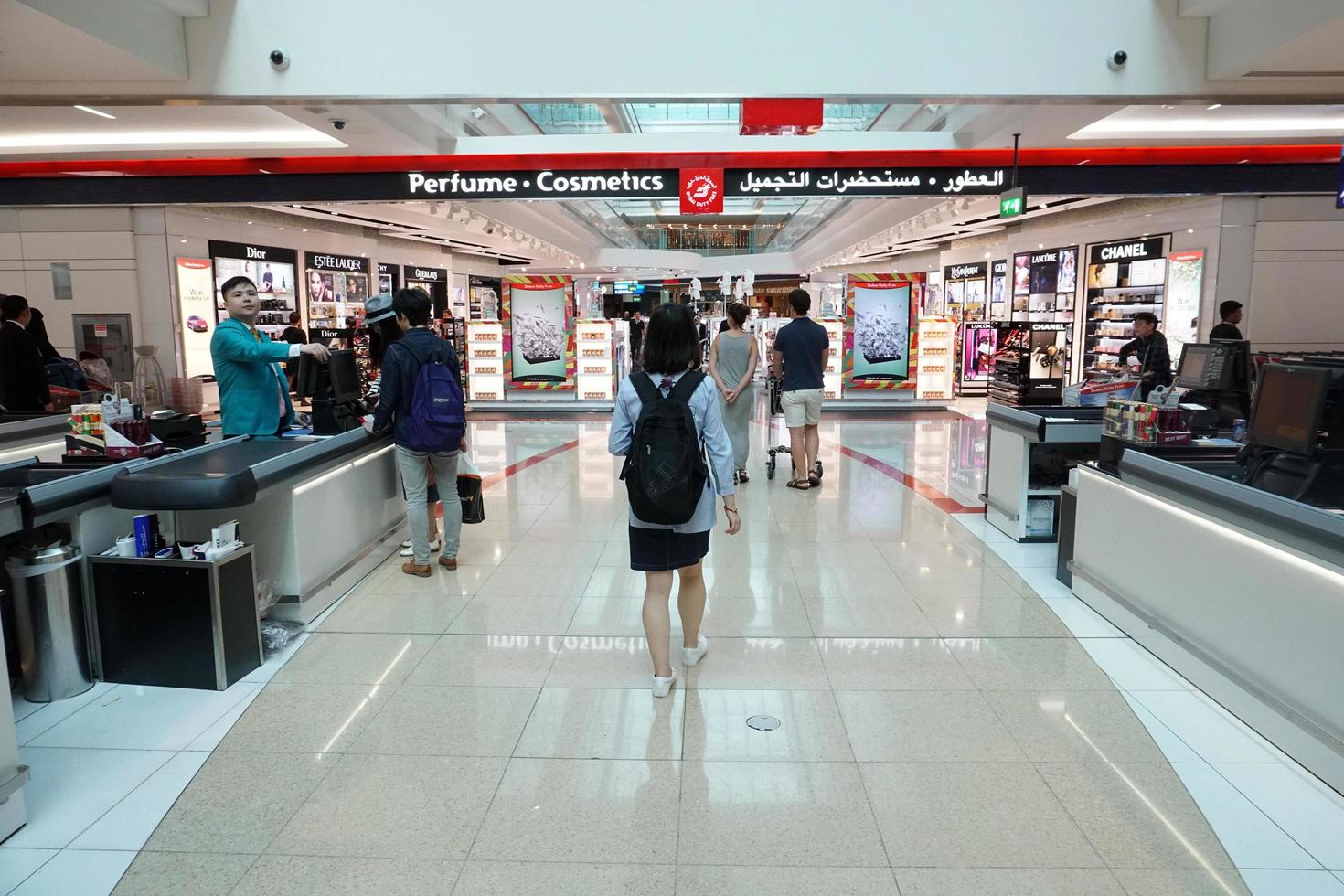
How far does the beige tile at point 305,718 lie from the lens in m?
3.04

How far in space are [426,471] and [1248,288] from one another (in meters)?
10.8

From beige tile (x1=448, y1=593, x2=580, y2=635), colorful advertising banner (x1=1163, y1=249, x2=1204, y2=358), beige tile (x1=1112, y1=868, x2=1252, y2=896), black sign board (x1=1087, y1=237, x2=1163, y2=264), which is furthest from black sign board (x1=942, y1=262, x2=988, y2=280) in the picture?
beige tile (x1=1112, y1=868, x2=1252, y2=896)

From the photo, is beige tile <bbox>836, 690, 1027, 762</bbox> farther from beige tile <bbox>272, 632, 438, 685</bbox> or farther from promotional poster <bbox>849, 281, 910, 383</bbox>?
promotional poster <bbox>849, 281, 910, 383</bbox>

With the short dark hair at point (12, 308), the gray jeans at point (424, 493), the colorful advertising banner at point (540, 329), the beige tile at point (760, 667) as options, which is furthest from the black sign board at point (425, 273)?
the beige tile at point (760, 667)

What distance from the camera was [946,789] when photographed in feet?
8.89

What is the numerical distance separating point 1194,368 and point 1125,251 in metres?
8.30

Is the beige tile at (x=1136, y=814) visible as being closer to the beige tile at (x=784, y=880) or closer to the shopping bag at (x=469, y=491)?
the beige tile at (x=784, y=880)

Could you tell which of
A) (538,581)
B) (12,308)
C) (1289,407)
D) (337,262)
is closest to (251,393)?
(538,581)

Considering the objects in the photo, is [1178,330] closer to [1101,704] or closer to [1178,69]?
[1178,69]

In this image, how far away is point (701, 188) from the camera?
8.66 meters

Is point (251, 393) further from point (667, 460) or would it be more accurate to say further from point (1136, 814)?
point (1136, 814)

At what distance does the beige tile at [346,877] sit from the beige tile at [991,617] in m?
2.62

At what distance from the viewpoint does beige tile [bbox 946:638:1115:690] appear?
351cm

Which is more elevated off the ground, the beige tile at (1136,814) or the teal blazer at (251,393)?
the teal blazer at (251,393)
